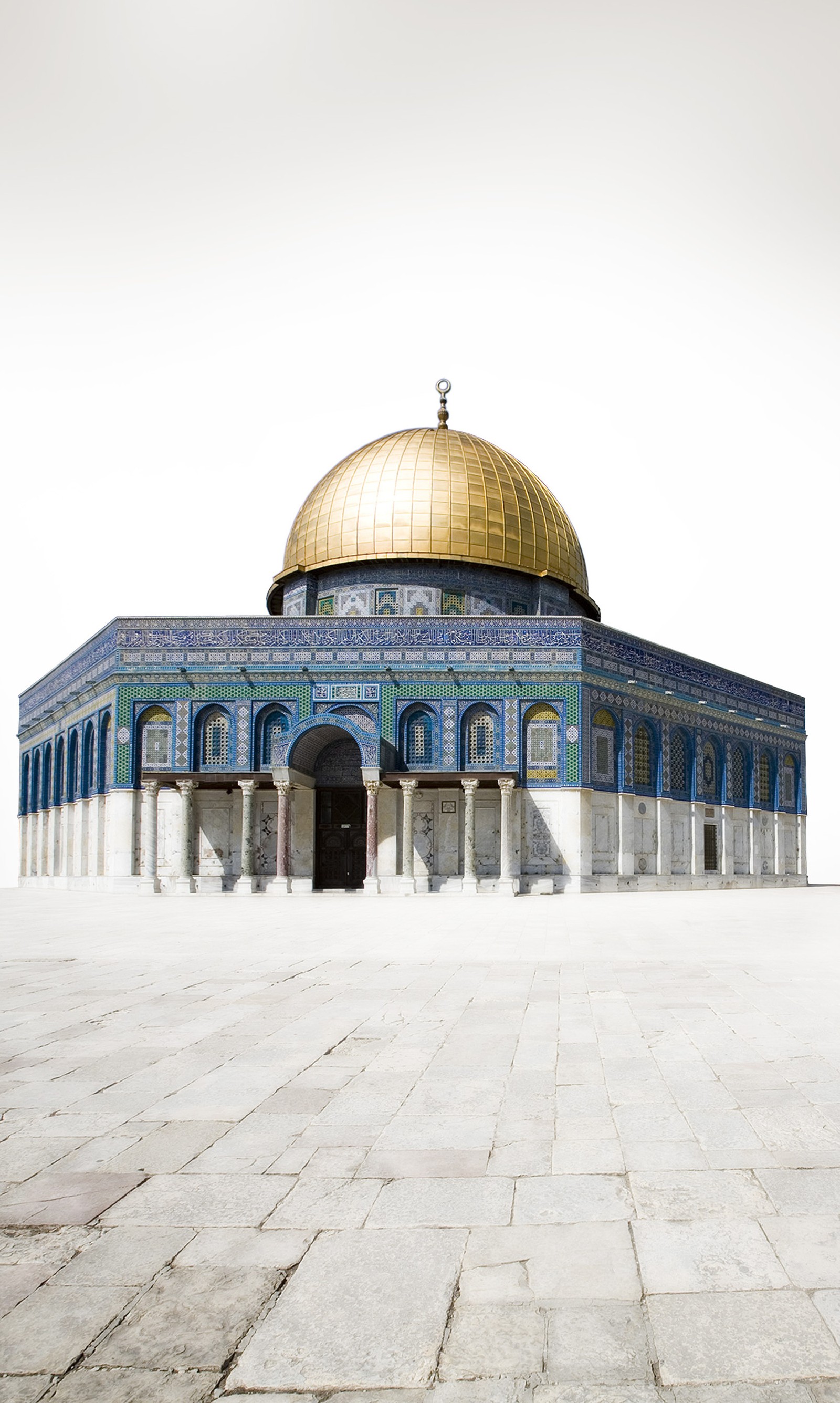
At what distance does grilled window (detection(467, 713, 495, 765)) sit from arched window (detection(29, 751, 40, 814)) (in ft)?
60.0

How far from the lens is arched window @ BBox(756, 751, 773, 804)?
37531 millimetres

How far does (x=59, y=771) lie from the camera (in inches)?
1444

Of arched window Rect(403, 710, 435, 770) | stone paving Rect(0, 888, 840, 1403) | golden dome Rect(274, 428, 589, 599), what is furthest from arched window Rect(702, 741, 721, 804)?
stone paving Rect(0, 888, 840, 1403)

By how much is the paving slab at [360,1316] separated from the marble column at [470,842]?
2393cm

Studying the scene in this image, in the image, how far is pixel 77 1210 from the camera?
3557mm

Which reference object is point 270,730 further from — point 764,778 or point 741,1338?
point 741,1338

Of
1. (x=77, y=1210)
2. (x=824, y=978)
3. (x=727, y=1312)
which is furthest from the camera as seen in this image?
(x=824, y=978)

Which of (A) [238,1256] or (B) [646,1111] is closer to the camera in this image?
(A) [238,1256]

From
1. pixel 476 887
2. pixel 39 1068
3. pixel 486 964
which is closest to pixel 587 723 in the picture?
pixel 476 887

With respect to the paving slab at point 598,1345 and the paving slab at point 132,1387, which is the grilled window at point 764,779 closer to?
the paving slab at point 598,1345

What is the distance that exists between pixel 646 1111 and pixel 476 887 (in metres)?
23.0

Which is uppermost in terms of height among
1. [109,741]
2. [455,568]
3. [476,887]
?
[455,568]

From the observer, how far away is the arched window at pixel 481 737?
2888 centimetres

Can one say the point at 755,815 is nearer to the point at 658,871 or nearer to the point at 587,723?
the point at 658,871
